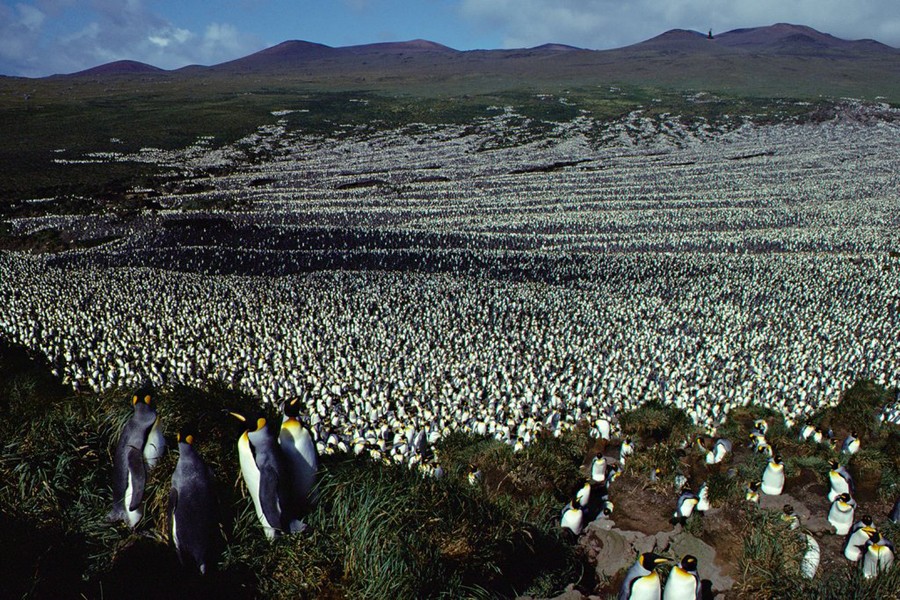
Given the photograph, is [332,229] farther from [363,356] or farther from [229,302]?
[363,356]

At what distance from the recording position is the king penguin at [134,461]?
15.0ft

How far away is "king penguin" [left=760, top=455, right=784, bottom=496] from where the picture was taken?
852cm

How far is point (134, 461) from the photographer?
4617 millimetres

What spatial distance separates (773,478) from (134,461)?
805 cm

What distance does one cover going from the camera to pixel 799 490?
351 inches

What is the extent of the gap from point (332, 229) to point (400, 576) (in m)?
29.5

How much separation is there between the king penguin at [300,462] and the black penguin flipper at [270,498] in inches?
10.3

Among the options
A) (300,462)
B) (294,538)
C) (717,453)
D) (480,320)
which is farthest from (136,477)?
(480,320)

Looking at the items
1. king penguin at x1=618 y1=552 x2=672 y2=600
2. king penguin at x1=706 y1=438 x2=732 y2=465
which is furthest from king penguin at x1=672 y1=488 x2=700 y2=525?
king penguin at x1=618 y1=552 x2=672 y2=600

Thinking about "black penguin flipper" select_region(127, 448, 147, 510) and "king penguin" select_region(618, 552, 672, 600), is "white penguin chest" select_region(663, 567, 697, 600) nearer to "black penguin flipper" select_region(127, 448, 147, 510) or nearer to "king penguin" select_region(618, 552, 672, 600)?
"king penguin" select_region(618, 552, 672, 600)

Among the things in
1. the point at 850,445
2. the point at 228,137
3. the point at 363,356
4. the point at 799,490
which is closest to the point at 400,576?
the point at 799,490

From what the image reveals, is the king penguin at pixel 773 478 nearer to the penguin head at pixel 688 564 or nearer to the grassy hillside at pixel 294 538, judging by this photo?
the grassy hillside at pixel 294 538

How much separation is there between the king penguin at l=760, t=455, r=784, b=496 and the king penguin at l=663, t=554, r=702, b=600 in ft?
12.3

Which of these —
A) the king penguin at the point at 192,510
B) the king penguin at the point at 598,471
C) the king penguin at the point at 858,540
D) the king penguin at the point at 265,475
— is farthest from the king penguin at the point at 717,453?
the king penguin at the point at 192,510
